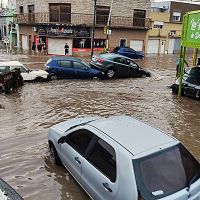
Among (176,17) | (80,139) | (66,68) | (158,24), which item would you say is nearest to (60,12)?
(158,24)

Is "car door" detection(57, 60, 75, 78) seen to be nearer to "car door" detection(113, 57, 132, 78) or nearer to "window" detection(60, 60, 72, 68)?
"window" detection(60, 60, 72, 68)

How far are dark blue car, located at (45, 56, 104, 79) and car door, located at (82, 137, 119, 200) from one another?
12573 millimetres

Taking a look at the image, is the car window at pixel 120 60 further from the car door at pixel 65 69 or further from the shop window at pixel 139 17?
the shop window at pixel 139 17

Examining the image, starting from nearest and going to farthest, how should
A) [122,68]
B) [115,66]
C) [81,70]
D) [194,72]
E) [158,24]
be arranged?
[194,72]
[81,70]
[115,66]
[122,68]
[158,24]

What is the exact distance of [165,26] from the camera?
41625mm

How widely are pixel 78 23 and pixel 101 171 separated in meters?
30.2

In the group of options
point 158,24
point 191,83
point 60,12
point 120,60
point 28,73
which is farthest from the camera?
point 158,24

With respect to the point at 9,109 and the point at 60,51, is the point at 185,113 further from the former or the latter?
the point at 60,51

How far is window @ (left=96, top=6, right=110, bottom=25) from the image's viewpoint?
114 feet

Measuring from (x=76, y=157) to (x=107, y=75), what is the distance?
13.8m

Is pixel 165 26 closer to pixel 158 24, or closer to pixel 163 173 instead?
pixel 158 24

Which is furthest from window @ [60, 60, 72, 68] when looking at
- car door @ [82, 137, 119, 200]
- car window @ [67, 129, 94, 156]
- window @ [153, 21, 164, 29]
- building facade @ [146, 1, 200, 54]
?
window @ [153, 21, 164, 29]

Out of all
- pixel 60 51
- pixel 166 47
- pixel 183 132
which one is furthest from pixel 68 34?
pixel 183 132

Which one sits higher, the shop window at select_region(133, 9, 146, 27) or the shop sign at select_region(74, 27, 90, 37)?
the shop window at select_region(133, 9, 146, 27)
